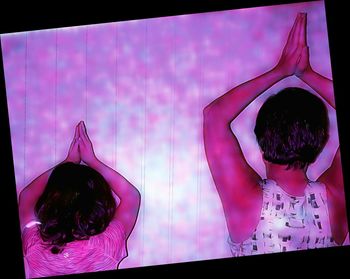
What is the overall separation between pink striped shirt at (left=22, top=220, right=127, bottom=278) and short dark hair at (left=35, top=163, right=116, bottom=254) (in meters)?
0.03

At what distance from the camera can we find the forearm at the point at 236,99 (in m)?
2.48

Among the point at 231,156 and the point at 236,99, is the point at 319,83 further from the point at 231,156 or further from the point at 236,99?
the point at 231,156

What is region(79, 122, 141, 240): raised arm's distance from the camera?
2471 mm

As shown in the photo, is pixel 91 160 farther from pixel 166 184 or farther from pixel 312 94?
pixel 312 94

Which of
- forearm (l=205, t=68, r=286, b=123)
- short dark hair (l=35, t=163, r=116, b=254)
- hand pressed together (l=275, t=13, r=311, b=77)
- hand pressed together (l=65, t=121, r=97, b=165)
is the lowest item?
short dark hair (l=35, t=163, r=116, b=254)

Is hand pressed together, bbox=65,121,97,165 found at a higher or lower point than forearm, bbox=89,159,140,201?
higher

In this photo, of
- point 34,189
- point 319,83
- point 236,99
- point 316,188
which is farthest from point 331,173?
point 34,189

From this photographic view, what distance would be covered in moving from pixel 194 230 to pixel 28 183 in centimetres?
77

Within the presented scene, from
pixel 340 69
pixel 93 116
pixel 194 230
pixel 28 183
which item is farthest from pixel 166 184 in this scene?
pixel 340 69

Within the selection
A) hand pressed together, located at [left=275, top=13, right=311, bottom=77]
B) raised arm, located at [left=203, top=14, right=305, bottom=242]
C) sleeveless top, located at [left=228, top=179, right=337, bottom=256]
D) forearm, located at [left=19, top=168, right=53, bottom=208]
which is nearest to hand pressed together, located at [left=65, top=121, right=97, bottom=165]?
forearm, located at [left=19, top=168, right=53, bottom=208]

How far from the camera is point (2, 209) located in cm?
257

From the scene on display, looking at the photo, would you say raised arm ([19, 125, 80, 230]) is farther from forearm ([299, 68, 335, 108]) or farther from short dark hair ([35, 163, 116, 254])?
forearm ([299, 68, 335, 108])

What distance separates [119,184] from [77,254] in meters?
0.36

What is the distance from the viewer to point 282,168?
98.3 inches
